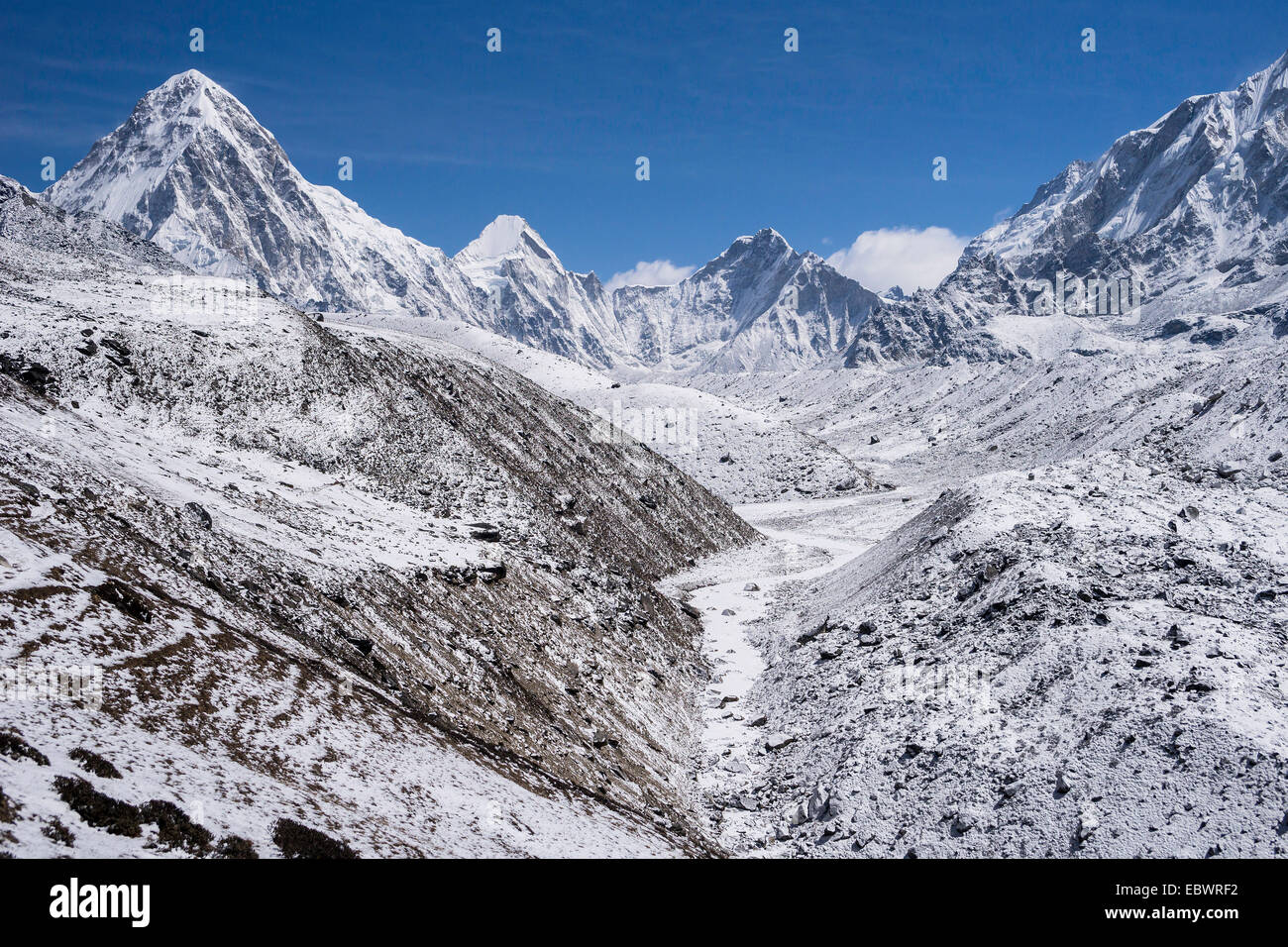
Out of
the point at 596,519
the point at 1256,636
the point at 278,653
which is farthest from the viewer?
the point at 596,519

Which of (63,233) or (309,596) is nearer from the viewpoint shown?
(309,596)

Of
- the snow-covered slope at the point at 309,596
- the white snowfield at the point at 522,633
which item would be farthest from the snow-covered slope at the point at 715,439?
the snow-covered slope at the point at 309,596

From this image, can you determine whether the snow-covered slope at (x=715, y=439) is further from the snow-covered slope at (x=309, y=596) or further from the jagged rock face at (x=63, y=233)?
the jagged rock face at (x=63, y=233)

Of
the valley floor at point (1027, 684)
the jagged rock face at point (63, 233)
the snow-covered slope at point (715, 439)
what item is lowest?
the valley floor at point (1027, 684)

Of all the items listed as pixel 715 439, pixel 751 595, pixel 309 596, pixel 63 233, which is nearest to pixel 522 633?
pixel 309 596

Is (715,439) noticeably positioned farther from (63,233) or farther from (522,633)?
(63,233)

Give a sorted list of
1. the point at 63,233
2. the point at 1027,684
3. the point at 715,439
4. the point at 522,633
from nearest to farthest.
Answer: the point at 1027,684 < the point at 522,633 < the point at 715,439 < the point at 63,233
